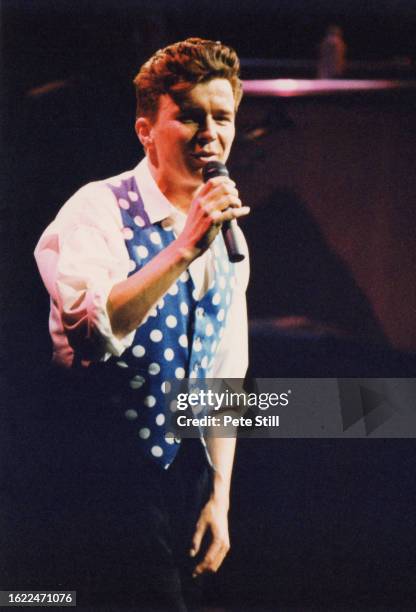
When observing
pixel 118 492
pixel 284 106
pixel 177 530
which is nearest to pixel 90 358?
pixel 118 492

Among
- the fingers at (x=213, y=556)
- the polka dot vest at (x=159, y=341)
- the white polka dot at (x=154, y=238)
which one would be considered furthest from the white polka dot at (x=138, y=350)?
the fingers at (x=213, y=556)

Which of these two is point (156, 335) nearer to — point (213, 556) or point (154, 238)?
point (154, 238)

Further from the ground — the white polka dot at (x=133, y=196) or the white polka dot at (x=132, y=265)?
the white polka dot at (x=133, y=196)

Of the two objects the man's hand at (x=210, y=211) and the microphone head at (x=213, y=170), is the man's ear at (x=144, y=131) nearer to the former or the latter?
the microphone head at (x=213, y=170)

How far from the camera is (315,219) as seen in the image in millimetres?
2750

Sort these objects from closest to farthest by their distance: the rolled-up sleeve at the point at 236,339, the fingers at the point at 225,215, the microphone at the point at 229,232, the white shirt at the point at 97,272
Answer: the microphone at the point at 229,232
the fingers at the point at 225,215
the white shirt at the point at 97,272
the rolled-up sleeve at the point at 236,339

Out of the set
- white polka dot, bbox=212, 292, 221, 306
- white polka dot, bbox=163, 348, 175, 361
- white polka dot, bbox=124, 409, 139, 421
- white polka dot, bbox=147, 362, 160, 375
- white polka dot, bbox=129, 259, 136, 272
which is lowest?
A: white polka dot, bbox=124, 409, 139, 421

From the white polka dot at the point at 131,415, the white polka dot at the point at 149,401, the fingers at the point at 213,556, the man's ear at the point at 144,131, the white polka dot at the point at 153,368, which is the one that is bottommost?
the fingers at the point at 213,556

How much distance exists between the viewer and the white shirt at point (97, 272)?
2.42 meters

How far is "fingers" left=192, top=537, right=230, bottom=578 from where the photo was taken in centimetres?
261

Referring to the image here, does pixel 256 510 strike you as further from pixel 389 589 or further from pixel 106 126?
pixel 106 126

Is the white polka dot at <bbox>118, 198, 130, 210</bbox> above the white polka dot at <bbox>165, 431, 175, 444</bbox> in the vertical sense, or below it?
above

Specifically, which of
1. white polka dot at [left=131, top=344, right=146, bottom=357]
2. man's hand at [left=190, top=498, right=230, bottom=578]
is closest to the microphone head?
white polka dot at [left=131, top=344, right=146, bottom=357]

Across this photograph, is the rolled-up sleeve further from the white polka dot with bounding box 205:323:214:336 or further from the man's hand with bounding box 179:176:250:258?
the man's hand with bounding box 179:176:250:258
